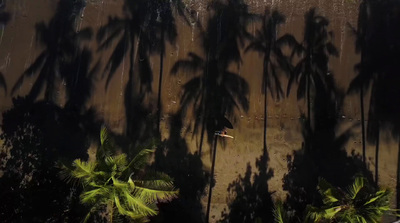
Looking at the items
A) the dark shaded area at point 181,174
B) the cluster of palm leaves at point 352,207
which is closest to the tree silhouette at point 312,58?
the cluster of palm leaves at point 352,207

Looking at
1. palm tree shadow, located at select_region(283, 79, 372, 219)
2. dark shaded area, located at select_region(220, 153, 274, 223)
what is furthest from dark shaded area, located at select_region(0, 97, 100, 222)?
palm tree shadow, located at select_region(283, 79, 372, 219)

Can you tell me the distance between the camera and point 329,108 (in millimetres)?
16906

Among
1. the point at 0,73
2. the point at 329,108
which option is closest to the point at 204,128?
the point at 329,108

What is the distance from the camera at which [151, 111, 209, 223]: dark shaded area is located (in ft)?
53.2

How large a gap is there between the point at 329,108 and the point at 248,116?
133 inches

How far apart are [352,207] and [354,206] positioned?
0.32ft

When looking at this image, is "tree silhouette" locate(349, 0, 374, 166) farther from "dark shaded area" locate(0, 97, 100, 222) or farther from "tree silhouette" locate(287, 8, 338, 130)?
"dark shaded area" locate(0, 97, 100, 222)

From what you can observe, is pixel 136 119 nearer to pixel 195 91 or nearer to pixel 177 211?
pixel 195 91

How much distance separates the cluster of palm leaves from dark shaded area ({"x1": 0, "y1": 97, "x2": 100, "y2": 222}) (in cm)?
852

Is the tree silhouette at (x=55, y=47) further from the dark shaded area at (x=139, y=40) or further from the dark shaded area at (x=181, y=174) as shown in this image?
the dark shaded area at (x=181, y=174)

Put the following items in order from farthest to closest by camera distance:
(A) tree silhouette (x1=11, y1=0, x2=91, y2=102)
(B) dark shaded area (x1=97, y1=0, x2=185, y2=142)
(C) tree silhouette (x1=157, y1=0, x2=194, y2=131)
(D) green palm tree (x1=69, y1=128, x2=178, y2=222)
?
(C) tree silhouette (x1=157, y1=0, x2=194, y2=131) → (A) tree silhouette (x1=11, y1=0, x2=91, y2=102) → (B) dark shaded area (x1=97, y1=0, x2=185, y2=142) → (D) green palm tree (x1=69, y1=128, x2=178, y2=222)

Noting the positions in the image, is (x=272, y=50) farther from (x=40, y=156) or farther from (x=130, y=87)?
(x=40, y=156)

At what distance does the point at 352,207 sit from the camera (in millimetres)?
13023

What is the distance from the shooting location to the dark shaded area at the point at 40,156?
53.3 feet
